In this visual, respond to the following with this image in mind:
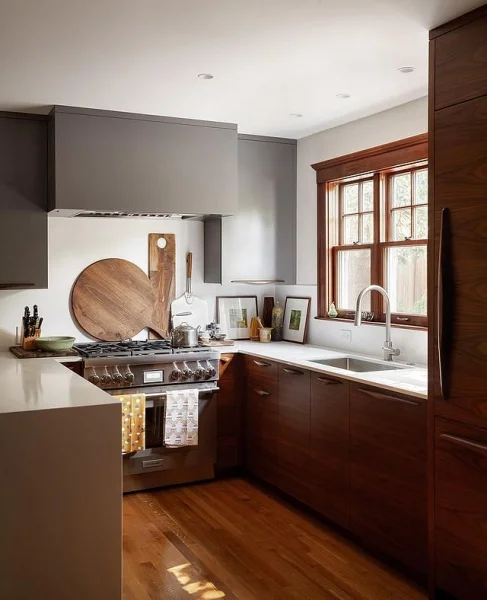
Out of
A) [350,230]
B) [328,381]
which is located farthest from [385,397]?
[350,230]

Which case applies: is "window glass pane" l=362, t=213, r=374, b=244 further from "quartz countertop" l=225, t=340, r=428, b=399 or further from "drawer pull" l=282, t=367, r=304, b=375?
"drawer pull" l=282, t=367, r=304, b=375

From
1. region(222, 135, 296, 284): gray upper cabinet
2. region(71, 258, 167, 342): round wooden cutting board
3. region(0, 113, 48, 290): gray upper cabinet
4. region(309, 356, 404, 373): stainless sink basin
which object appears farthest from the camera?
region(222, 135, 296, 284): gray upper cabinet

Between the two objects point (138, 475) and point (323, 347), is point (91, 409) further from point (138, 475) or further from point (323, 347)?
point (323, 347)

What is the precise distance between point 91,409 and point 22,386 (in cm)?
66

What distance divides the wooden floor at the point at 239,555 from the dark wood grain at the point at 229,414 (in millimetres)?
388

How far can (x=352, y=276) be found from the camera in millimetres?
4680

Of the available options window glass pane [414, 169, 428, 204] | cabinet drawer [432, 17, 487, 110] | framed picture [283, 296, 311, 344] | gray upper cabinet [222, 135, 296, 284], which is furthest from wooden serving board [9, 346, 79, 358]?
cabinet drawer [432, 17, 487, 110]

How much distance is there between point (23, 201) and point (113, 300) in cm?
95

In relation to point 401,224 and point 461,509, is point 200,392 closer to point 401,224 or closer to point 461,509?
point 401,224

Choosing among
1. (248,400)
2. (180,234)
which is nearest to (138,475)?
(248,400)

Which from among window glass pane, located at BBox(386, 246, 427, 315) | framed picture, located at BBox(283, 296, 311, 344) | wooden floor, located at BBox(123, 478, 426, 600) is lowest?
wooden floor, located at BBox(123, 478, 426, 600)

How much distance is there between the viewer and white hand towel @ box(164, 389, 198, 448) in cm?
434

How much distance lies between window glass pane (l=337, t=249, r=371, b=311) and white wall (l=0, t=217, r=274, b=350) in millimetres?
793

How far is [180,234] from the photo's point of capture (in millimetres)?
5082
